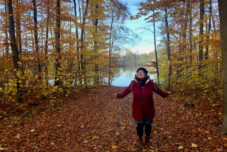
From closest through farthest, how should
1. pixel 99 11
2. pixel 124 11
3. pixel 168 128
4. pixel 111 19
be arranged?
1. pixel 168 128
2. pixel 99 11
3. pixel 124 11
4. pixel 111 19

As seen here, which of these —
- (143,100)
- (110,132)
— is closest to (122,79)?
(110,132)

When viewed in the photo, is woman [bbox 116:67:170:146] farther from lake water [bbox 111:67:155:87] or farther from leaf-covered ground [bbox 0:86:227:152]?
lake water [bbox 111:67:155:87]

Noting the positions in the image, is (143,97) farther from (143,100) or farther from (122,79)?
(122,79)

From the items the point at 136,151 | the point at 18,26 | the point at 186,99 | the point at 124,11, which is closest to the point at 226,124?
the point at 136,151

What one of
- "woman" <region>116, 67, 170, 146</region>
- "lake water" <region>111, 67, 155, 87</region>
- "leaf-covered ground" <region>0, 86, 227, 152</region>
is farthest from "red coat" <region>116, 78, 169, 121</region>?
"lake water" <region>111, 67, 155, 87</region>

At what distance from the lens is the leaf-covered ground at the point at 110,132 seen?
361 centimetres

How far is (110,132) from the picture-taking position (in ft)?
15.1

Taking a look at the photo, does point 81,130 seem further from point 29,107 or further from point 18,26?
point 18,26

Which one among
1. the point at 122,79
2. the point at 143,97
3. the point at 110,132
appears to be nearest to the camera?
the point at 143,97

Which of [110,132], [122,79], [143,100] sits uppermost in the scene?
[143,100]

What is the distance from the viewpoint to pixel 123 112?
21.5ft

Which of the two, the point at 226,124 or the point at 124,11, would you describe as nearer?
the point at 226,124

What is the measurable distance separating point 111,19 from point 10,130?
1541cm

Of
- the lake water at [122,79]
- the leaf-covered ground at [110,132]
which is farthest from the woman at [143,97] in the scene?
the lake water at [122,79]
